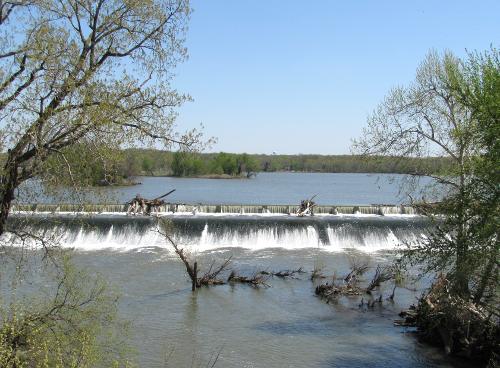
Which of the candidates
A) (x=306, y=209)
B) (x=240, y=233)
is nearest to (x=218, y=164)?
(x=306, y=209)

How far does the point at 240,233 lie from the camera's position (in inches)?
869

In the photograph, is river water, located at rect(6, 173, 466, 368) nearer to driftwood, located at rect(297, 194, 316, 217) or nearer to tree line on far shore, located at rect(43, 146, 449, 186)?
tree line on far shore, located at rect(43, 146, 449, 186)

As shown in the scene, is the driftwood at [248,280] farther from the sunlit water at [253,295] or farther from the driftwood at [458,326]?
the driftwood at [458,326]

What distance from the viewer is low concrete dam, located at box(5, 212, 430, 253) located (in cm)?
2158

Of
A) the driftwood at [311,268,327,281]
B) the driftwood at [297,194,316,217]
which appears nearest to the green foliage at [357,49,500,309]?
the driftwood at [311,268,327,281]

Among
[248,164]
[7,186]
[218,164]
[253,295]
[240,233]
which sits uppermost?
[248,164]

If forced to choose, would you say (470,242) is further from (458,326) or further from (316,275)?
(316,275)

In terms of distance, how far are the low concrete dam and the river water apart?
4 centimetres

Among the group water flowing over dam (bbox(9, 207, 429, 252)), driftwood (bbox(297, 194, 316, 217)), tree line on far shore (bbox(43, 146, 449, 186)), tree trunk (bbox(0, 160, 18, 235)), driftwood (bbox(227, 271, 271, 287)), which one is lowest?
driftwood (bbox(227, 271, 271, 287))

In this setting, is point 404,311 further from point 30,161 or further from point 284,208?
point 284,208

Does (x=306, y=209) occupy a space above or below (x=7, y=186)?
below

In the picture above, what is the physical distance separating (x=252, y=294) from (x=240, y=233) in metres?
7.21

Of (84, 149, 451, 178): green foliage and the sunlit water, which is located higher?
(84, 149, 451, 178): green foliage

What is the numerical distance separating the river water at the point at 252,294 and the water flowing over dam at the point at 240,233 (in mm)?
40
